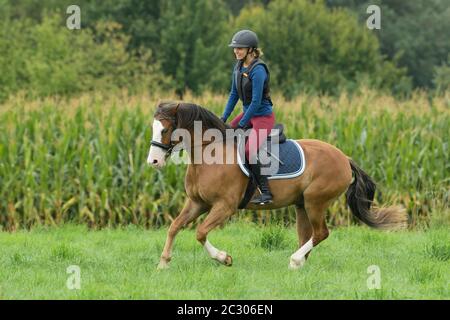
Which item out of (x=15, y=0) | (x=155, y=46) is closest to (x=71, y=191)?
(x=155, y=46)

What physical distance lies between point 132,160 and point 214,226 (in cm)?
503

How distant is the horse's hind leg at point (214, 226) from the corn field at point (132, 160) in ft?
14.1

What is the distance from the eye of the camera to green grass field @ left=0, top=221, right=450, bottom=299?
7.55m

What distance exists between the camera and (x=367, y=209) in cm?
977

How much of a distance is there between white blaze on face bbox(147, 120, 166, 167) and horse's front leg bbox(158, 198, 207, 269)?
2.66ft

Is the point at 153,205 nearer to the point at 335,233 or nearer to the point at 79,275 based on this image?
the point at 335,233

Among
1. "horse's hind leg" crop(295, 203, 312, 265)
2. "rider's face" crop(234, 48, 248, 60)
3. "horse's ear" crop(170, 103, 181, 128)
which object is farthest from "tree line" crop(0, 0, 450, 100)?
"horse's ear" crop(170, 103, 181, 128)

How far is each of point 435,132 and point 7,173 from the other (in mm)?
7147

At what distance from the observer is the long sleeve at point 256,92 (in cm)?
867

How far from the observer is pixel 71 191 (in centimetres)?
1321
